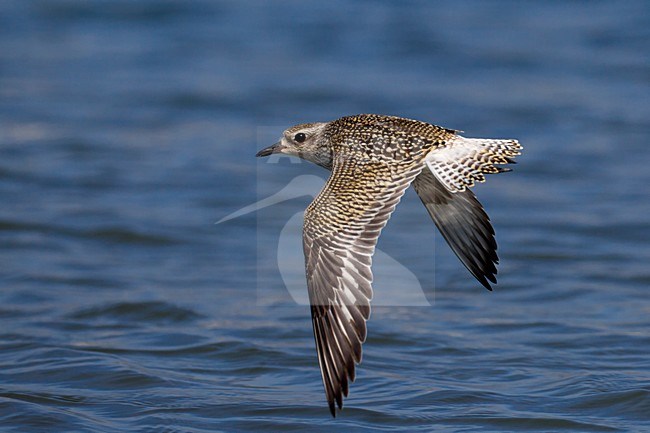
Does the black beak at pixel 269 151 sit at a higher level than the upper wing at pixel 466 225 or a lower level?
higher

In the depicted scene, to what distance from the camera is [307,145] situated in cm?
768

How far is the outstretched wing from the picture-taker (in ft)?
20.0

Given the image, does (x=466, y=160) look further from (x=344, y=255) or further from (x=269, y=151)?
(x=269, y=151)

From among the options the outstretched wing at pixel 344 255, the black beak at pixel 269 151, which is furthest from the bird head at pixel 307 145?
the outstretched wing at pixel 344 255

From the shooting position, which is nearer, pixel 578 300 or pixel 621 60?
pixel 578 300

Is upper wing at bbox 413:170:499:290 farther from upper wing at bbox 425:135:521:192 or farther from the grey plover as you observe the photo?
upper wing at bbox 425:135:521:192

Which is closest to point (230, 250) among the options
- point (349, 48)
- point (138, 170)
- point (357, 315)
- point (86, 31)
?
point (138, 170)

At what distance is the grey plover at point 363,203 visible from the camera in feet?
20.3

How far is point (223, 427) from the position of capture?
7125 mm

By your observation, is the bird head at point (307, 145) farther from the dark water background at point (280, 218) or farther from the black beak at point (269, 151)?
the dark water background at point (280, 218)

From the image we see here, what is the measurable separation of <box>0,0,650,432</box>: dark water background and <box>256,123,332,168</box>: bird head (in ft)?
4.52

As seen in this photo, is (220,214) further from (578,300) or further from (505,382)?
(505,382)

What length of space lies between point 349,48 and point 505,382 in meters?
8.91

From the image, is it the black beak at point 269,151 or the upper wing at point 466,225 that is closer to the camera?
the upper wing at point 466,225
